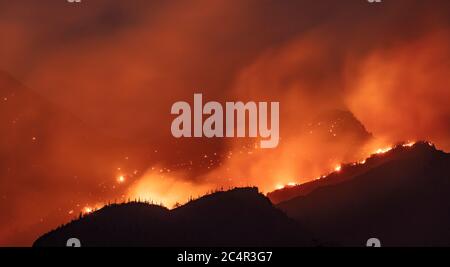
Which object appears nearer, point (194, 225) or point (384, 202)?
point (194, 225)

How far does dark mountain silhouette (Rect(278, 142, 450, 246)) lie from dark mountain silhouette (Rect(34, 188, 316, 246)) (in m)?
4.59

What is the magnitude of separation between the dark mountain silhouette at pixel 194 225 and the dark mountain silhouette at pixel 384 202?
4.59m

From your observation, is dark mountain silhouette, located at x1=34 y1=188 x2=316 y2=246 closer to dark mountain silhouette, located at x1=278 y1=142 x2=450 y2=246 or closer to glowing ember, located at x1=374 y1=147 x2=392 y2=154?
dark mountain silhouette, located at x1=278 y1=142 x2=450 y2=246

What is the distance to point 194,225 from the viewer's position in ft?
64.3

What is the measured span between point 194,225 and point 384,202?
42.8 ft

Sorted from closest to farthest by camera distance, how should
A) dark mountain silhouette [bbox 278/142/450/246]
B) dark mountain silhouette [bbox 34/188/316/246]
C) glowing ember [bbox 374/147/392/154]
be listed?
dark mountain silhouette [bbox 34/188/316/246] < dark mountain silhouette [bbox 278/142/450/246] < glowing ember [bbox 374/147/392/154]

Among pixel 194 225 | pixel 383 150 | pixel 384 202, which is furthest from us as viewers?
pixel 383 150

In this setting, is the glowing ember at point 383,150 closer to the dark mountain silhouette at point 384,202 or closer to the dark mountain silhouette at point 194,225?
the dark mountain silhouette at point 384,202

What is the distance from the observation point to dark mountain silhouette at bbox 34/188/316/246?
18.3 meters

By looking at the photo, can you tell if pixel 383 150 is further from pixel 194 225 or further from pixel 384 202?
pixel 194 225

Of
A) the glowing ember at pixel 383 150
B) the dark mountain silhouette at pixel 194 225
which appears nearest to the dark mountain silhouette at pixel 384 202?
the glowing ember at pixel 383 150

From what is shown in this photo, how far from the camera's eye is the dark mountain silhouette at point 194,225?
18.3 m

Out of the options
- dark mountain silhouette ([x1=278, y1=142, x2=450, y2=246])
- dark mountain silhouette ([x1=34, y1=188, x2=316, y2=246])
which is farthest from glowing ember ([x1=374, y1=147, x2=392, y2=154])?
dark mountain silhouette ([x1=34, y1=188, x2=316, y2=246])

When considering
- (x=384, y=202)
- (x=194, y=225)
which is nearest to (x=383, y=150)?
(x=384, y=202)
